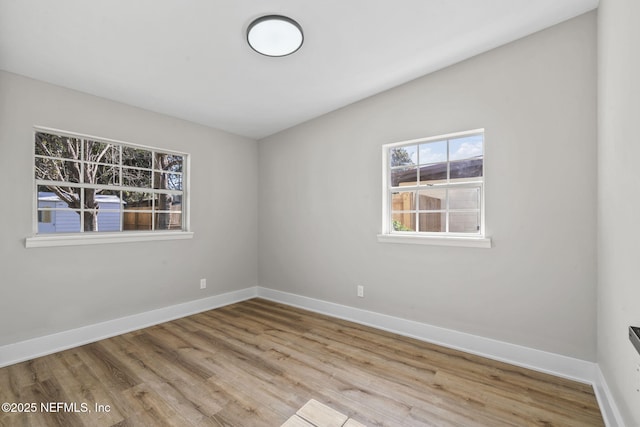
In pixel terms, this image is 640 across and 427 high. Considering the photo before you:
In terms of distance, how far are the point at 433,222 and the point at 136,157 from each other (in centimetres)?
332

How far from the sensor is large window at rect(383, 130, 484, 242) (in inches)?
108

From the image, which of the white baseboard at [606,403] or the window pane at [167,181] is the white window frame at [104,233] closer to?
the window pane at [167,181]

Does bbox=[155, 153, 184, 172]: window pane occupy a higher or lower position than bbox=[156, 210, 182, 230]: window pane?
higher

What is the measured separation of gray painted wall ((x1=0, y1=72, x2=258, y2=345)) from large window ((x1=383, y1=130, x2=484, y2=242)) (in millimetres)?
2211

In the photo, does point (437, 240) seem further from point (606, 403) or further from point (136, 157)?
point (136, 157)

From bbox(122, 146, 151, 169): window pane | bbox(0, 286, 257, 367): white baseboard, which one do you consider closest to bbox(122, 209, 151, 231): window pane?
bbox(122, 146, 151, 169): window pane

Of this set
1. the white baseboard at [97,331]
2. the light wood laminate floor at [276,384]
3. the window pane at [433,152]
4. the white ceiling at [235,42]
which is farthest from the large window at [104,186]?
the window pane at [433,152]

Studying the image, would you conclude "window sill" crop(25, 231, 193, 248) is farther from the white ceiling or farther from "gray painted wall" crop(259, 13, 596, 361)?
"gray painted wall" crop(259, 13, 596, 361)

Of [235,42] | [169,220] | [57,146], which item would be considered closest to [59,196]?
[57,146]

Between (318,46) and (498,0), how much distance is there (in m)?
1.32

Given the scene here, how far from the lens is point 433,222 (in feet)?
9.74

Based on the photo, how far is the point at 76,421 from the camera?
68.2 inches

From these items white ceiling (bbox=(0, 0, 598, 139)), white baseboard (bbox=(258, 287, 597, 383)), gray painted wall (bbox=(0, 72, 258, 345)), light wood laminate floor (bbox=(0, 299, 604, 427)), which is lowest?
light wood laminate floor (bbox=(0, 299, 604, 427))

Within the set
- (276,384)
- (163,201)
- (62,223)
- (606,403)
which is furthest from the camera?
(163,201)
